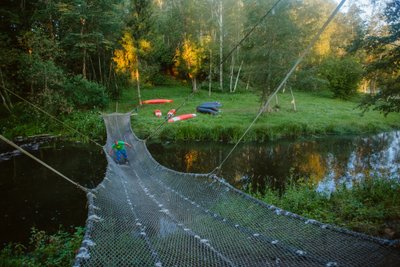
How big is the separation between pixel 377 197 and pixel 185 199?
4.28 metres

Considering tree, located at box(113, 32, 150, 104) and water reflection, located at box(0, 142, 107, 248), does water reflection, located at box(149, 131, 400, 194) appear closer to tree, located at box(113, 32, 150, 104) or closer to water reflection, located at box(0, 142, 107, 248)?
water reflection, located at box(0, 142, 107, 248)

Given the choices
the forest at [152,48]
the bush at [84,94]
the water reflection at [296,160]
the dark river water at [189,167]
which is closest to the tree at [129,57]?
the forest at [152,48]

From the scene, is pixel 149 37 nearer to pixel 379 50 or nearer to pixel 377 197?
pixel 379 50

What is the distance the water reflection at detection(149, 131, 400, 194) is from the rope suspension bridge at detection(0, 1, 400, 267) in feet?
12.9

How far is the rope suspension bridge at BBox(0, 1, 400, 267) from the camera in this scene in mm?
2535

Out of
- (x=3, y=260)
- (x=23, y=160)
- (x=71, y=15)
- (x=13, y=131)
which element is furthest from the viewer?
(x=71, y=15)

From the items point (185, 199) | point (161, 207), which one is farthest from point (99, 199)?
point (185, 199)

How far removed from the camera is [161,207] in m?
4.27

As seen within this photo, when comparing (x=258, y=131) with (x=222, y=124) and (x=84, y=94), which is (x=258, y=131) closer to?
(x=222, y=124)

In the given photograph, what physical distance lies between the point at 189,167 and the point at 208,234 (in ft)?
22.4

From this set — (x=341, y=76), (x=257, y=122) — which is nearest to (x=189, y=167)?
(x=257, y=122)

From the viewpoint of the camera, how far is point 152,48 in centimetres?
1939

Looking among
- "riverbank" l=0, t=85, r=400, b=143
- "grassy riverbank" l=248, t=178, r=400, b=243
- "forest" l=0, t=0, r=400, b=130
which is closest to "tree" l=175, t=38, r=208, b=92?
"forest" l=0, t=0, r=400, b=130

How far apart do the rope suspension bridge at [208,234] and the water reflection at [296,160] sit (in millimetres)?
3931
